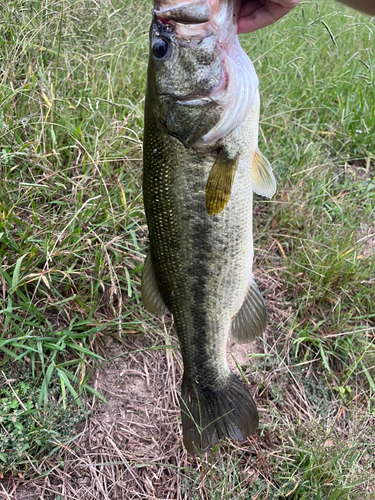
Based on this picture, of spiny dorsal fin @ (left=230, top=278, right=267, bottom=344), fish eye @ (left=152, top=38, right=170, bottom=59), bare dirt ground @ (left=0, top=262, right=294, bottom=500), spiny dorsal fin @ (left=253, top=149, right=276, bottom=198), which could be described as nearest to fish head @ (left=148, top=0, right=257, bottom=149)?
fish eye @ (left=152, top=38, right=170, bottom=59)

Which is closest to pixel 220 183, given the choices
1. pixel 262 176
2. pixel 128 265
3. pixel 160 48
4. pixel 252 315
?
pixel 262 176

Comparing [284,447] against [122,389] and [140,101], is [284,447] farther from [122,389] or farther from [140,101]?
[140,101]

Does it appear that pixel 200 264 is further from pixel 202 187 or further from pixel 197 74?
pixel 197 74

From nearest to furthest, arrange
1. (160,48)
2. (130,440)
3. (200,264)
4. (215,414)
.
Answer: (160,48) < (200,264) < (215,414) < (130,440)

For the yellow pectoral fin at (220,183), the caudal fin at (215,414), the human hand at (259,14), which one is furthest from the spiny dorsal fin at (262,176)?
the caudal fin at (215,414)

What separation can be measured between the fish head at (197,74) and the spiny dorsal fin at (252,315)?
29.5 inches

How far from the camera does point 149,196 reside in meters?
1.51

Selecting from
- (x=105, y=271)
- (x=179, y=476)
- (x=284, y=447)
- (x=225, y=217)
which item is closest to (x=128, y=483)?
(x=179, y=476)

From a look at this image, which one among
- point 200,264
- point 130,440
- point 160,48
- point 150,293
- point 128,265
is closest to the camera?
point 160,48

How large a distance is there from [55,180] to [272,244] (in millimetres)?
1620

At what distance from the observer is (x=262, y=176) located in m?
1.63

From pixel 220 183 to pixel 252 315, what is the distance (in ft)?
2.31

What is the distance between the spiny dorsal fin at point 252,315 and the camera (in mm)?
1787

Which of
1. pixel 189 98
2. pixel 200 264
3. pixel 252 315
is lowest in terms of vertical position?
pixel 252 315
